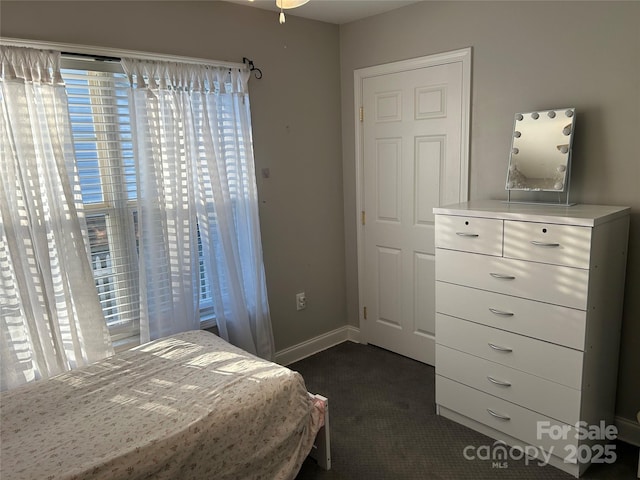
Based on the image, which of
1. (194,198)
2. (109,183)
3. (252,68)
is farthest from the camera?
(252,68)

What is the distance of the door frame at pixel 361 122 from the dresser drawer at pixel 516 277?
2.05ft

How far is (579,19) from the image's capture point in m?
2.28

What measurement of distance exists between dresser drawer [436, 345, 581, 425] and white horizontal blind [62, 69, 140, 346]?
1.80 m

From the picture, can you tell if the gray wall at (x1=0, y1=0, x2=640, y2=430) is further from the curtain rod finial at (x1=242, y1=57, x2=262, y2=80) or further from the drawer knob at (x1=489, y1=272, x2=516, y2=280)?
the drawer knob at (x1=489, y1=272, x2=516, y2=280)

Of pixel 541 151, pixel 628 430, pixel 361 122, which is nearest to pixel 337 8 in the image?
pixel 361 122

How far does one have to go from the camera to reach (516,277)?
2.21 m

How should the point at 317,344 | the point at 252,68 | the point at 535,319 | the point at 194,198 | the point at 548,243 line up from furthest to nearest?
the point at 317,344
the point at 252,68
the point at 194,198
the point at 535,319
the point at 548,243

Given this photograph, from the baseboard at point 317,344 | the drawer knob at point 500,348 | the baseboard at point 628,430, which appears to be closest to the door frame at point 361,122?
the baseboard at point 317,344

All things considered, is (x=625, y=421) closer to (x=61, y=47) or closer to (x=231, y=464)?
(x=231, y=464)

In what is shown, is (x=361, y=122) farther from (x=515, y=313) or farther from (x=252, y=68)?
(x=515, y=313)

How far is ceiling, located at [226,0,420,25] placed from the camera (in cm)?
288

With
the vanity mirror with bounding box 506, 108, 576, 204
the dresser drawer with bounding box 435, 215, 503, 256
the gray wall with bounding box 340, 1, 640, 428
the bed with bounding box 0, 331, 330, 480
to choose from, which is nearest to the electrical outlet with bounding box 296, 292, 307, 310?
the bed with bounding box 0, 331, 330, 480

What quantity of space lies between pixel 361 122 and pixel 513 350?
1919 mm

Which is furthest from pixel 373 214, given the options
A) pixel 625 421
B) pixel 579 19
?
pixel 625 421
